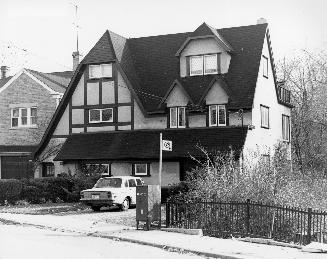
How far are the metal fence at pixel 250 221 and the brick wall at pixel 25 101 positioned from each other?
873 inches

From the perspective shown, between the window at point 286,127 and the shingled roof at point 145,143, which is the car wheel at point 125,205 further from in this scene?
the window at point 286,127

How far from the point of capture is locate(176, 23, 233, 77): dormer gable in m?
32.6

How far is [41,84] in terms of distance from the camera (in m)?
37.8

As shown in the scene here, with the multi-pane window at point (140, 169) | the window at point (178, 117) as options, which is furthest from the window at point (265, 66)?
the multi-pane window at point (140, 169)

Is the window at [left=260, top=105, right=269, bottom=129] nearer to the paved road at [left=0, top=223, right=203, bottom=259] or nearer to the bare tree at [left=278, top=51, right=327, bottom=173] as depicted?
the bare tree at [left=278, top=51, right=327, bottom=173]

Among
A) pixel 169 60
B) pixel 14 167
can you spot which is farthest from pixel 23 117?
pixel 169 60

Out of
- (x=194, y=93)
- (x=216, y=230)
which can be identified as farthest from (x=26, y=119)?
(x=216, y=230)

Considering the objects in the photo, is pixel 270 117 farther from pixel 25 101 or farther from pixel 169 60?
pixel 25 101

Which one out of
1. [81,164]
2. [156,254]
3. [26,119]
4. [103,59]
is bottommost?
[156,254]

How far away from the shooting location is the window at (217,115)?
31.4 meters

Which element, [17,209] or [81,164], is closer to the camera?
[17,209]

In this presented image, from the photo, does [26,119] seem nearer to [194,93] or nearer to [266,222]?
[194,93]

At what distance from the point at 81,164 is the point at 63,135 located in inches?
115

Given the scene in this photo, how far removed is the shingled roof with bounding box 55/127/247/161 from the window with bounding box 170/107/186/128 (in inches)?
19.9
